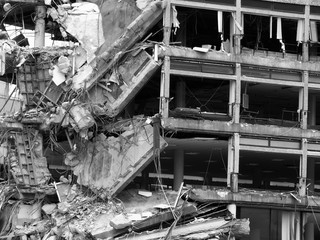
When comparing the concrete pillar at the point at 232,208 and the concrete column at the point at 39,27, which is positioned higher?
the concrete column at the point at 39,27

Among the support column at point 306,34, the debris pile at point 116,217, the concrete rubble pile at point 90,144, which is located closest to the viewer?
the debris pile at point 116,217

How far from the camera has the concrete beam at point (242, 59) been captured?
2953cm

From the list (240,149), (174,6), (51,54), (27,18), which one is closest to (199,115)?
(240,149)

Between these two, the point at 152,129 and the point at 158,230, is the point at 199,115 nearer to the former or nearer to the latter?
the point at 152,129

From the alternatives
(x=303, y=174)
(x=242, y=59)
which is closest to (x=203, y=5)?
(x=242, y=59)

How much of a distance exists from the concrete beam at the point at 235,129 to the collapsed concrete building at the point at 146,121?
0.13 feet

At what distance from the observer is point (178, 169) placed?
32.0m

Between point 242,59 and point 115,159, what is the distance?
6225 millimetres

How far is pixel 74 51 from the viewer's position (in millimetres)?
30562

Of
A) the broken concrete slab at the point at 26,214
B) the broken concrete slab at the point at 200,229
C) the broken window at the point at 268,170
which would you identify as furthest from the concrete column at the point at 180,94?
the broken concrete slab at the point at 26,214

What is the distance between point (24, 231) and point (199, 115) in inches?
312

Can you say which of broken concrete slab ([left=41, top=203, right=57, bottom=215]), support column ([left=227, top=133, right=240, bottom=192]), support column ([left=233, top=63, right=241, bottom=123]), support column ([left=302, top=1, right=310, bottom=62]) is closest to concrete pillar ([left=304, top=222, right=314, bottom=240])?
support column ([left=227, top=133, right=240, bottom=192])

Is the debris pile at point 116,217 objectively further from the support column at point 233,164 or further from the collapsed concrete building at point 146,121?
the support column at point 233,164

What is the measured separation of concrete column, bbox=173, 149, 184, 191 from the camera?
31.4 meters
